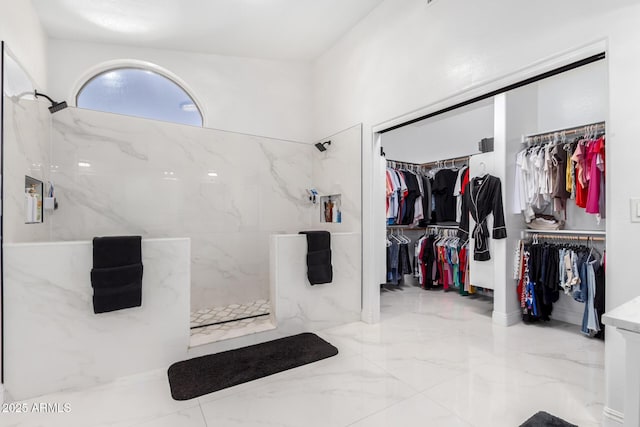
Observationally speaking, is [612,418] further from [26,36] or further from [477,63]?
[26,36]

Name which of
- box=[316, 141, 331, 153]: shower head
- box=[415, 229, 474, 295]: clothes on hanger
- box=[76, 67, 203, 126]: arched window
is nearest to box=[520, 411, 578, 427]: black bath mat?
box=[415, 229, 474, 295]: clothes on hanger

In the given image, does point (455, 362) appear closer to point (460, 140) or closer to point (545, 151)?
point (545, 151)

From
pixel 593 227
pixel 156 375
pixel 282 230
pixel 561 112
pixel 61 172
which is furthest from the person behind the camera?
pixel 282 230

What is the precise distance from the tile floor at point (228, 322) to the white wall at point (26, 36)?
2.40m

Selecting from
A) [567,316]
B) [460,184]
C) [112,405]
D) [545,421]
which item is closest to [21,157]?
[112,405]

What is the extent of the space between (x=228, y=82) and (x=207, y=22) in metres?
0.80

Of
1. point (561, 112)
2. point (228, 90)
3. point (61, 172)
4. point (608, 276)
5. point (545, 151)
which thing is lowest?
point (608, 276)

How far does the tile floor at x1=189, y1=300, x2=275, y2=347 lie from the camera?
2523 mm

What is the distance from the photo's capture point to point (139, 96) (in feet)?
10.6

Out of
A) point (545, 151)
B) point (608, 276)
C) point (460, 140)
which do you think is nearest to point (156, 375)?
point (608, 276)

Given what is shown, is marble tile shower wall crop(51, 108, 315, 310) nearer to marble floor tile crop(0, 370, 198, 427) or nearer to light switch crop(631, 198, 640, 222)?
marble floor tile crop(0, 370, 198, 427)

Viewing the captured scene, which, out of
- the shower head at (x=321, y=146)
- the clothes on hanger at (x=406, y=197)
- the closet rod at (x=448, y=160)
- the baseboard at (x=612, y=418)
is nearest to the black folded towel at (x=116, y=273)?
the shower head at (x=321, y=146)

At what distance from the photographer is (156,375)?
6.91 feet

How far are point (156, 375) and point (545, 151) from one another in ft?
13.1
